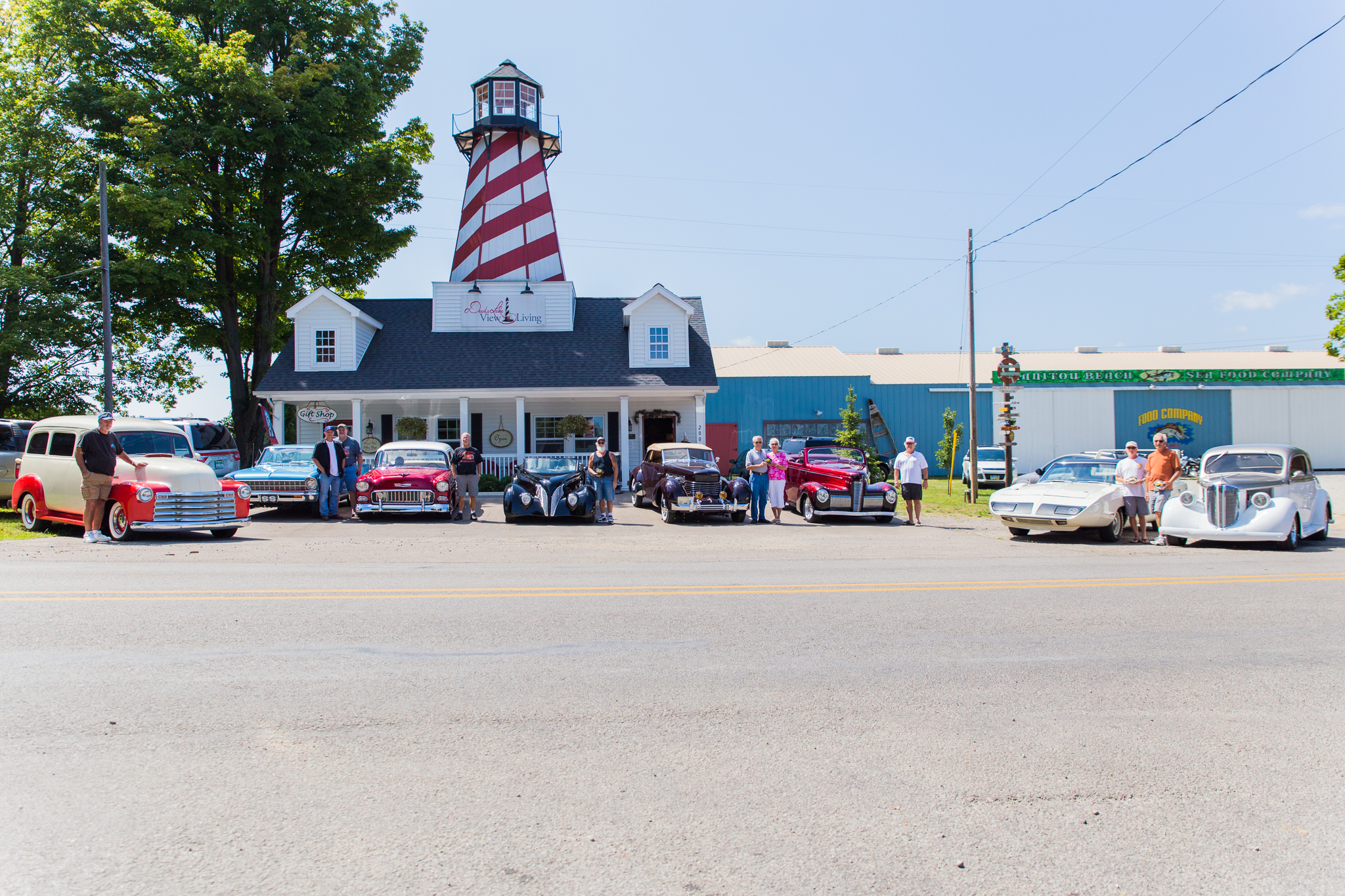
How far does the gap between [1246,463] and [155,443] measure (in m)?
18.2

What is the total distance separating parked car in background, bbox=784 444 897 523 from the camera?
17516 millimetres

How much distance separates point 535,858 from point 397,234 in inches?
1207

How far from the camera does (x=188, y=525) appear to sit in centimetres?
1320

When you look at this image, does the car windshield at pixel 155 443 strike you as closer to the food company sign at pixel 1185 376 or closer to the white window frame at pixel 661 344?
the white window frame at pixel 661 344

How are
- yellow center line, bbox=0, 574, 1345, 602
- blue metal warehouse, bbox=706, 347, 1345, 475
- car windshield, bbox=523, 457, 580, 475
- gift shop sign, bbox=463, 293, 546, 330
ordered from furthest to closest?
blue metal warehouse, bbox=706, 347, 1345, 475 < gift shop sign, bbox=463, 293, 546, 330 < car windshield, bbox=523, 457, 580, 475 < yellow center line, bbox=0, 574, 1345, 602

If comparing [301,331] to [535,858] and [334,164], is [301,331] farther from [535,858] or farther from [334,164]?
[535,858]

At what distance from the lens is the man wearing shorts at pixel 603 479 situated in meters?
17.2

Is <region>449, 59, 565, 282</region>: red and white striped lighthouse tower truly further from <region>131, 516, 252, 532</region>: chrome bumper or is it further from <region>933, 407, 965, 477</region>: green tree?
<region>131, 516, 252, 532</region>: chrome bumper

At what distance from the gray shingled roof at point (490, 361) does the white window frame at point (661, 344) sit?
475mm

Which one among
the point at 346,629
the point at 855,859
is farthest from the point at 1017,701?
the point at 346,629

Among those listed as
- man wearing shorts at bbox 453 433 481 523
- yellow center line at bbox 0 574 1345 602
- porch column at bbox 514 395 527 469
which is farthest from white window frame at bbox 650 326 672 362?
yellow center line at bbox 0 574 1345 602

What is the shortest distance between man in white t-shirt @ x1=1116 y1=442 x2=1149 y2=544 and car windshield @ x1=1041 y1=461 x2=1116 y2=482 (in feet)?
2.19

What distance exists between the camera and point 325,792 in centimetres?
356

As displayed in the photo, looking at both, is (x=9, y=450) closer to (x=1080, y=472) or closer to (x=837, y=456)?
(x=837, y=456)
